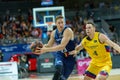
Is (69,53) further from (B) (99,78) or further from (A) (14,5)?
(A) (14,5)

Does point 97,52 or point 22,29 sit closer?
point 97,52

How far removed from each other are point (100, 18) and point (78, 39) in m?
6.65

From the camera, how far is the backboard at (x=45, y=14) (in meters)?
21.8

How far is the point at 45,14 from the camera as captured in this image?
22422mm

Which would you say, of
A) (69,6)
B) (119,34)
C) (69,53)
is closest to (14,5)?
(69,6)

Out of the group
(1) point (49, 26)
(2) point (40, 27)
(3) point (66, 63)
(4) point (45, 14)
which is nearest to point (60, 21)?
(3) point (66, 63)

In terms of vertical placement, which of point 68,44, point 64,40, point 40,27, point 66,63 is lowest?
point 40,27

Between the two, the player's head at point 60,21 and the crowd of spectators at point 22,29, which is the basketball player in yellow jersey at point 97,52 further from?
the crowd of spectators at point 22,29

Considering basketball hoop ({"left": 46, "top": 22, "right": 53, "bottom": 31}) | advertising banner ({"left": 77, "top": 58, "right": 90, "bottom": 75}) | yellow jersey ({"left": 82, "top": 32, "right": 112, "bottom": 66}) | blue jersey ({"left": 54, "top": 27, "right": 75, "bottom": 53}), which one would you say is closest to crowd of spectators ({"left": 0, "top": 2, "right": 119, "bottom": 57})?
basketball hoop ({"left": 46, "top": 22, "right": 53, "bottom": 31})

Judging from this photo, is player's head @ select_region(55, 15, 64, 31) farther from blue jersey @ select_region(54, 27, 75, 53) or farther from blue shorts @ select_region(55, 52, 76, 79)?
blue shorts @ select_region(55, 52, 76, 79)

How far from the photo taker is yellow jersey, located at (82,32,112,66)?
26.8 feet

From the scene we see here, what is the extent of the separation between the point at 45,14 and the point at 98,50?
1444 centimetres

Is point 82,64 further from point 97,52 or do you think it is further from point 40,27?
point 97,52

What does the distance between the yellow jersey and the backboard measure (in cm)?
1326
